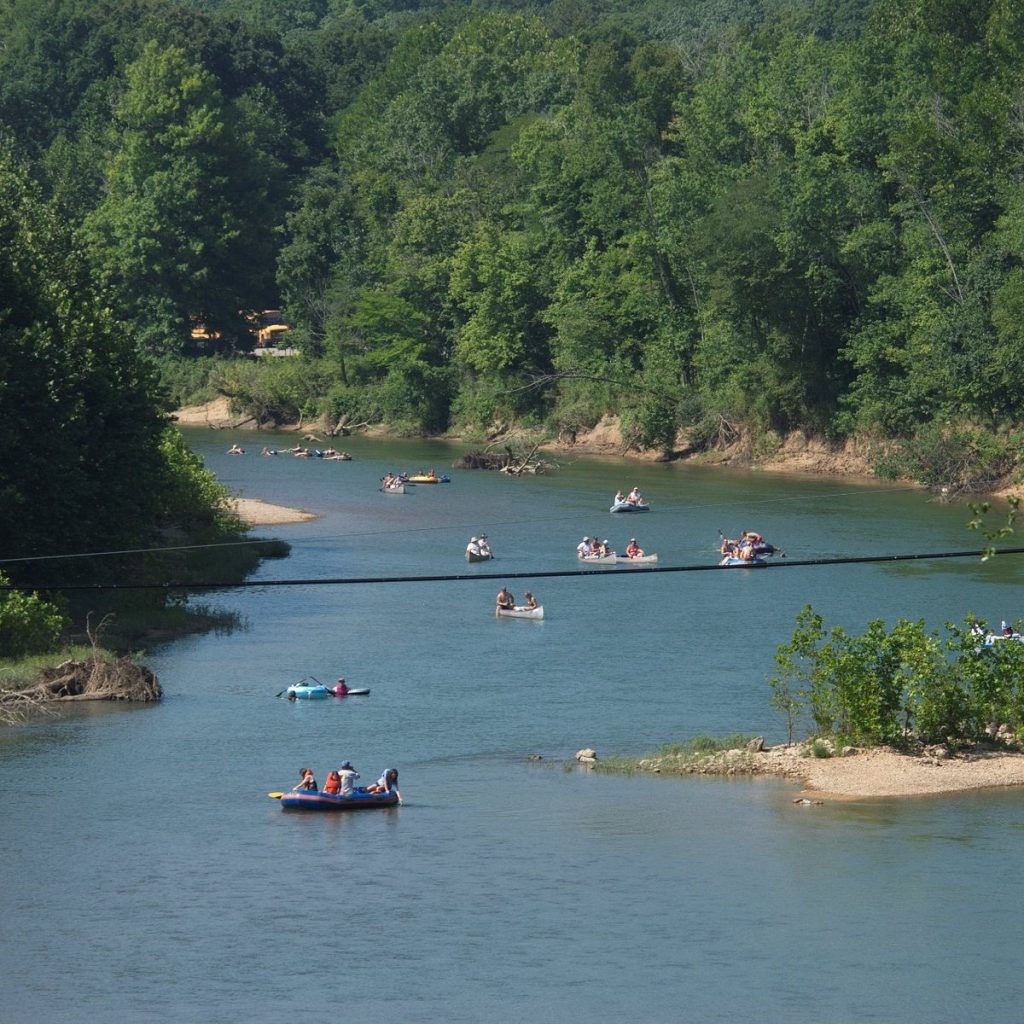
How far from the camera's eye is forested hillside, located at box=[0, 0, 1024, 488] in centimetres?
9731

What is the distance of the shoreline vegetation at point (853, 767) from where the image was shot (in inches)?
1710

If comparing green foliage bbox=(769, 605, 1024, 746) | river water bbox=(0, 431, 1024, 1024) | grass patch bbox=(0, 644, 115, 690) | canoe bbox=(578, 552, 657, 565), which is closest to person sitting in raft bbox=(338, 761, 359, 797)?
river water bbox=(0, 431, 1024, 1024)

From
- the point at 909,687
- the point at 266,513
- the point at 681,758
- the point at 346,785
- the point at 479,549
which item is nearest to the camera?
the point at 346,785

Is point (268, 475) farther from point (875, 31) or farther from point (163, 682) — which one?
point (163, 682)

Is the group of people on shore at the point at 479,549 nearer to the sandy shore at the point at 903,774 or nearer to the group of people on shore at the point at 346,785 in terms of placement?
the sandy shore at the point at 903,774

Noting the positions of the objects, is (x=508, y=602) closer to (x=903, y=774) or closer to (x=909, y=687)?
(x=909, y=687)

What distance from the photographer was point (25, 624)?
172 feet

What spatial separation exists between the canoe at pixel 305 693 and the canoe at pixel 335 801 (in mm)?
10121

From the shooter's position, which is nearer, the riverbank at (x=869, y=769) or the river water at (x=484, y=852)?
the river water at (x=484, y=852)

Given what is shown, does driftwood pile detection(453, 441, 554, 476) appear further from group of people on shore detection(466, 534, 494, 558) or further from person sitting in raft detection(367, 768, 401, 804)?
person sitting in raft detection(367, 768, 401, 804)

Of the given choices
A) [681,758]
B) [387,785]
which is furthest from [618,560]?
[387,785]

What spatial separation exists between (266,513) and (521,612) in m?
27.4

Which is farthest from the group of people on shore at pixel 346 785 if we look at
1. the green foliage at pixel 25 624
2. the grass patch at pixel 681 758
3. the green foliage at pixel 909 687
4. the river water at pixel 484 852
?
the green foliage at pixel 25 624

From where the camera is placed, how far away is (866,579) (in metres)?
71.3
